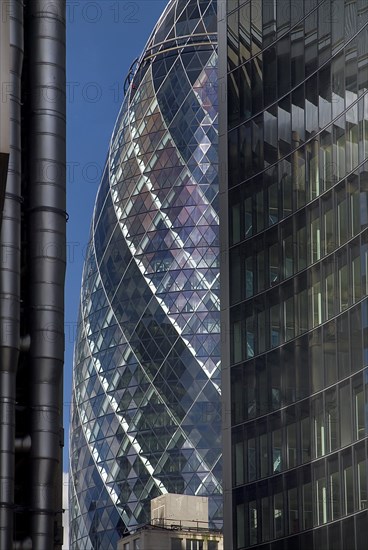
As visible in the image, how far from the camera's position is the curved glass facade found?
388 ft

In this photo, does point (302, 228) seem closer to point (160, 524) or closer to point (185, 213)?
point (160, 524)

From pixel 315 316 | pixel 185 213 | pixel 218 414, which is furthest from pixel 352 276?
pixel 185 213

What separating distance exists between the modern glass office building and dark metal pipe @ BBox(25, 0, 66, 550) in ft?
22.2

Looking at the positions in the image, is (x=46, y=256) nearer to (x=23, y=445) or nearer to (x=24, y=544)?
(x=23, y=445)

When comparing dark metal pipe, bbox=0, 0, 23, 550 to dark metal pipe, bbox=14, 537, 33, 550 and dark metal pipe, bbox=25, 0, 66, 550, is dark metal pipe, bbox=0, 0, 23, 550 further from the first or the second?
dark metal pipe, bbox=14, 537, 33, 550

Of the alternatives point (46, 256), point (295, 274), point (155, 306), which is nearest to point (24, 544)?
point (46, 256)

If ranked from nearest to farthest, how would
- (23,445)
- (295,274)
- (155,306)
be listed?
(23,445), (295,274), (155,306)

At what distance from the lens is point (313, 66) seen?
50.8 metres

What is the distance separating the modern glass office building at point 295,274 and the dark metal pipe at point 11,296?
899 cm

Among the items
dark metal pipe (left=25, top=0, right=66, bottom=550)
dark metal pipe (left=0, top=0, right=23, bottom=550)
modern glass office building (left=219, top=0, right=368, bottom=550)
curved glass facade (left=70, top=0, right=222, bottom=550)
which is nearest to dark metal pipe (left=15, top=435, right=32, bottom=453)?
dark metal pipe (left=25, top=0, right=66, bottom=550)

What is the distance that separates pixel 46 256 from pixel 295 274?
26.5 feet

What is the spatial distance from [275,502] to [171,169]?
3074 inches

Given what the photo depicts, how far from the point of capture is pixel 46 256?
50406 mm

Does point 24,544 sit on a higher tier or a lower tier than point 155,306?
lower
